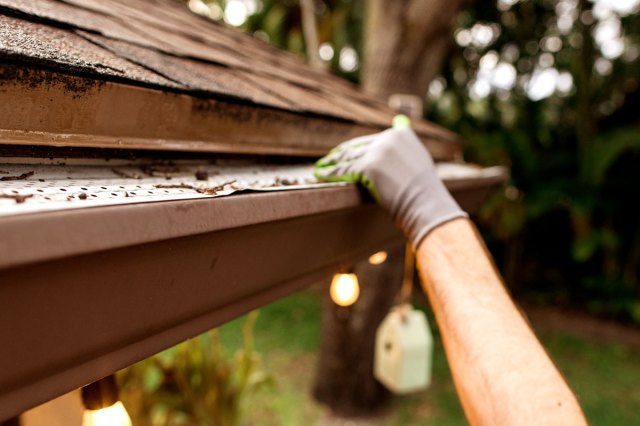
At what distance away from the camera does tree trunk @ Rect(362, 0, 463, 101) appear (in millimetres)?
3762

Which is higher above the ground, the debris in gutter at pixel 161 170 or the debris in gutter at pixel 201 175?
the debris in gutter at pixel 161 170

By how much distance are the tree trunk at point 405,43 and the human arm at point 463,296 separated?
9.42 feet

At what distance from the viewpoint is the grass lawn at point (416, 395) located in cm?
450

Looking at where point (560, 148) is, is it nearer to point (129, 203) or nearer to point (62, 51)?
point (62, 51)

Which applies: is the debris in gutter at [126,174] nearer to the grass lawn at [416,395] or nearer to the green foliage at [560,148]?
the grass lawn at [416,395]

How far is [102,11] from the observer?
1302mm

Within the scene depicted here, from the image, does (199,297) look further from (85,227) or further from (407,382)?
(407,382)

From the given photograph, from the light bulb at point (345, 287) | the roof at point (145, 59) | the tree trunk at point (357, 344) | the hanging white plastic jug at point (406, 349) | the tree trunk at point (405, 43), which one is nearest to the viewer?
the roof at point (145, 59)

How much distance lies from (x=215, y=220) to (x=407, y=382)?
198 cm

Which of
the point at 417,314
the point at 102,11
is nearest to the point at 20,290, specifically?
the point at 102,11

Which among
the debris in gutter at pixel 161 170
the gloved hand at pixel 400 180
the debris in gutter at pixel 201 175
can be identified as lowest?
the gloved hand at pixel 400 180

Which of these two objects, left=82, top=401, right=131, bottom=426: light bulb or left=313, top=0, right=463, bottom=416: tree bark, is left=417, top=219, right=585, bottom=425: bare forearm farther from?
left=313, top=0, right=463, bottom=416: tree bark

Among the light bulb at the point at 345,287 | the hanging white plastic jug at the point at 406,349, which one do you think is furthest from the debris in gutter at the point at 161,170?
the hanging white plastic jug at the point at 406,349

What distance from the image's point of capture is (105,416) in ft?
3.10
